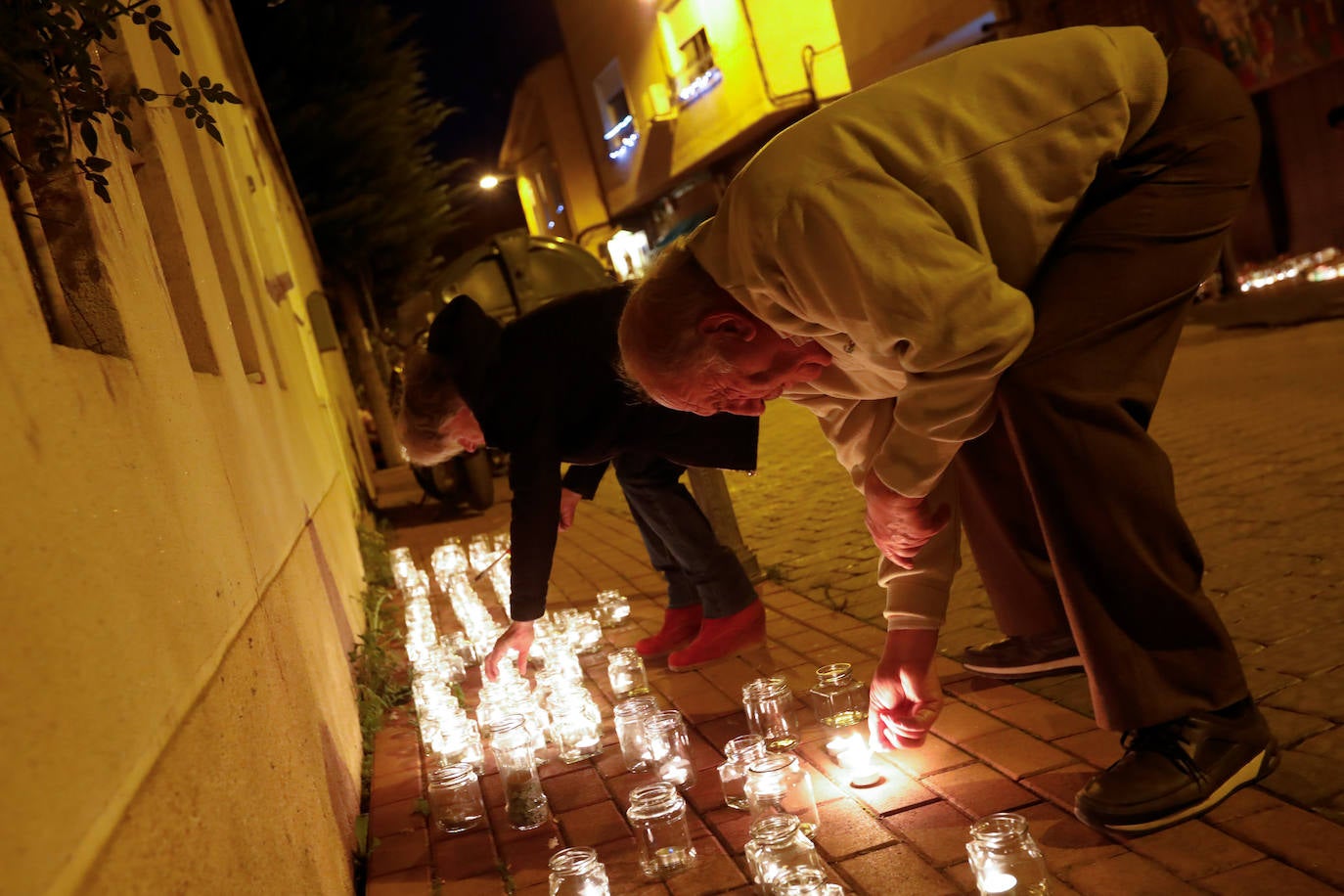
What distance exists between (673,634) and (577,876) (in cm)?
203

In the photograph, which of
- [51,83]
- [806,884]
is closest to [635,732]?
[806,884]

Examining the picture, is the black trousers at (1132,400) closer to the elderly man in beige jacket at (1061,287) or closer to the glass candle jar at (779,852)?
the elderly man in beige jacket at (1061,287)

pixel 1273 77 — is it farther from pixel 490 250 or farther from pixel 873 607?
pixel 873 607

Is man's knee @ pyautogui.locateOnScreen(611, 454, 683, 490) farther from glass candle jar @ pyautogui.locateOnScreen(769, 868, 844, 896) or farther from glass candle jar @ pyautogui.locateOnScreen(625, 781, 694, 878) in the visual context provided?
glass candle jar @ pyautogui.locateOnScreen(769, 868, 844, 896)

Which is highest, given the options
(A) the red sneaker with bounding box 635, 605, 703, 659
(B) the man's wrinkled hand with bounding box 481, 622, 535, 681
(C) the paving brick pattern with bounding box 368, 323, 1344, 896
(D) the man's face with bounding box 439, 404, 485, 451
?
(D) the man's face with bounding box 439, 404, 485, 451

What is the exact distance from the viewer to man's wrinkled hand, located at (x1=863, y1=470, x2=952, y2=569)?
8.39 feet

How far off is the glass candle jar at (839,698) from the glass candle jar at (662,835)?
63 cm

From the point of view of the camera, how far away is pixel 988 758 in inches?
105

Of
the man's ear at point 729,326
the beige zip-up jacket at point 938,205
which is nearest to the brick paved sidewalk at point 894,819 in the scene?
the beige zip-up jacket at point 938,205

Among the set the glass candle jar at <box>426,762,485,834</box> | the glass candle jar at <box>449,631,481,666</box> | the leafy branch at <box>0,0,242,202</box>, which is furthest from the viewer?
the glass candle jar at <box>449,631,481,666</box>

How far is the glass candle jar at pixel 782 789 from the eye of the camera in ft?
8.20

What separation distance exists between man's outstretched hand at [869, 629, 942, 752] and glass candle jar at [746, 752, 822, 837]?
315 mm

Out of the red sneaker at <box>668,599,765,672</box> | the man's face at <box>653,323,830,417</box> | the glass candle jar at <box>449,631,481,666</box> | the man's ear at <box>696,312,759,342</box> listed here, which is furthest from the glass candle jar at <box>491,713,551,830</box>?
the glass candle jar at <box>449,631,481,666</box>

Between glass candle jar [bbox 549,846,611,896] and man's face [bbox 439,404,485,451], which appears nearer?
glass candle jar [bbox 549,846,611,896]
